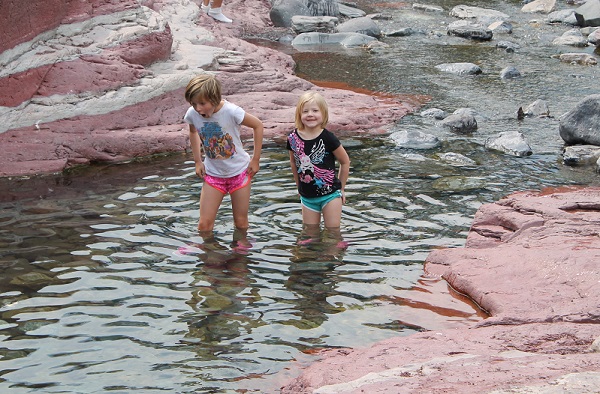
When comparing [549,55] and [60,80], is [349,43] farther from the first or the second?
[60,80]

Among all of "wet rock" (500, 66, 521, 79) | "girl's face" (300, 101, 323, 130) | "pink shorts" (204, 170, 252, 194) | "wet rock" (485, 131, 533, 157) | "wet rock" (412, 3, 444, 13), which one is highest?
"wet rock" (412, 3, 444, 13)

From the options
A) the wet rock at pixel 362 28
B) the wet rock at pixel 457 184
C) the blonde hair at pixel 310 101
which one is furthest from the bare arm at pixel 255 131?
the wet rock at pixel 362 28

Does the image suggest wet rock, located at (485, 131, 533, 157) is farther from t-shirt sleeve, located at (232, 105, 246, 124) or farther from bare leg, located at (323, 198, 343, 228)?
t-shirt sleeve, located at (232, 105, 246, 124)

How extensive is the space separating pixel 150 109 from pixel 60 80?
1063 millimetres

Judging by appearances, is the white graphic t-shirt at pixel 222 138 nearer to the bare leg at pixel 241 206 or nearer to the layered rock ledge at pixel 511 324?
the bare leg at pixel 241 206

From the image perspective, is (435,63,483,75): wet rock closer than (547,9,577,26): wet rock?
Yes

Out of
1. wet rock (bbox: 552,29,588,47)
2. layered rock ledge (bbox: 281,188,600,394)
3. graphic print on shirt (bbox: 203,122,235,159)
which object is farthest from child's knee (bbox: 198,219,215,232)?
wet rock (bbox: 552,29,588,47)

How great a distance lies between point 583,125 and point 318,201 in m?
4.07

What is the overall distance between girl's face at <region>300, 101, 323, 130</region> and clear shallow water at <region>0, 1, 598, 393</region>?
0.91 metres

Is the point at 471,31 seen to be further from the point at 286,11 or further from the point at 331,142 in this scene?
A: the point at 331,142

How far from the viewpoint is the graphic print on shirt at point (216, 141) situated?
645 cm

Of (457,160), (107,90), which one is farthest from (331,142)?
(107,90)

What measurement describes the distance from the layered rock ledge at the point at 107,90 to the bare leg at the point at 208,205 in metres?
2.62

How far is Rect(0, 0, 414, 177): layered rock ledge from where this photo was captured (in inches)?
348
